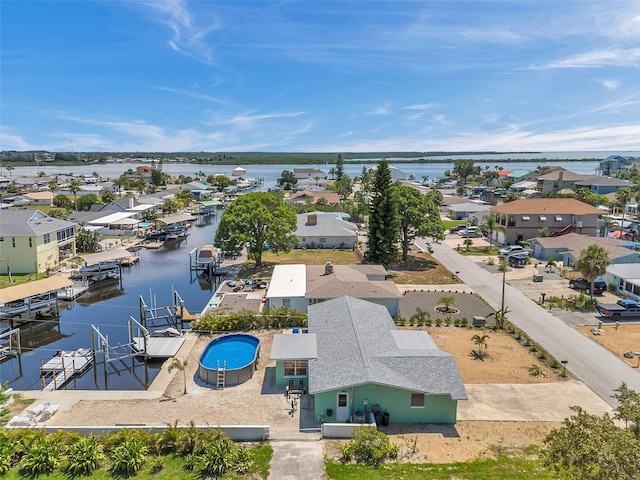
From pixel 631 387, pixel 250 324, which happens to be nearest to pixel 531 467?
pixel 631 387

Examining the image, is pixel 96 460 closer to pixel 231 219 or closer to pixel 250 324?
pixel 250 324

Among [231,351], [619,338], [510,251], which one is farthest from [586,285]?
[231,351]

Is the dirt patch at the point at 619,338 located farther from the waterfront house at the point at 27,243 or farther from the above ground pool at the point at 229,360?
the waterfront house at the point at 27,243

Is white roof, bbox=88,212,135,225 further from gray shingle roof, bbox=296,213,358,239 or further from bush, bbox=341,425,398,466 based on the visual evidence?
bush, bbox=341,425,398,466

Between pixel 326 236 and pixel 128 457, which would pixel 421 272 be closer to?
pixel 326 236

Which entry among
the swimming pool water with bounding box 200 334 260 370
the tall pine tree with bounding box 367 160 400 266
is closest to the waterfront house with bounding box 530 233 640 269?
the tall pine tree with bounding box 367 160 400 266

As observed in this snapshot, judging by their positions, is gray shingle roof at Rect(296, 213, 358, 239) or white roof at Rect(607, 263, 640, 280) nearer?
white roof at Rect(607, 263, 640, 280)

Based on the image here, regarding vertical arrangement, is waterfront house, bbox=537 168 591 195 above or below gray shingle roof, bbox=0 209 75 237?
above
